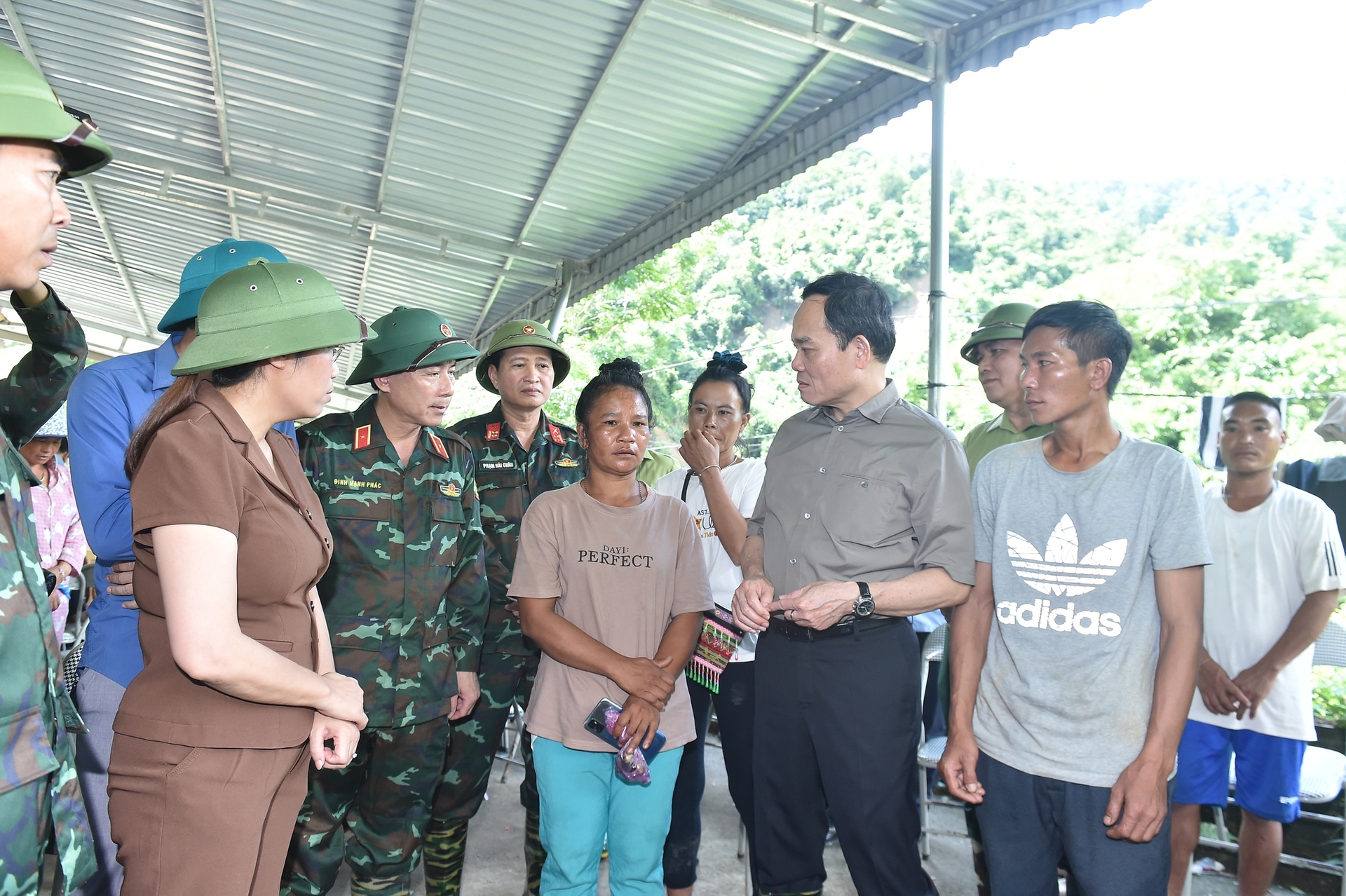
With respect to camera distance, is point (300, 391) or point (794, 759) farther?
point (794, 759)

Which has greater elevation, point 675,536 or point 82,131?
point 82,131

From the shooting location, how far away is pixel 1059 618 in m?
2.36

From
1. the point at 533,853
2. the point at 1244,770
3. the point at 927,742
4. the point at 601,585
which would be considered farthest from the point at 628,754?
the point at 1244,770

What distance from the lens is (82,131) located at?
149cm

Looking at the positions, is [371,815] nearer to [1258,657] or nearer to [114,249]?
[1258,657]

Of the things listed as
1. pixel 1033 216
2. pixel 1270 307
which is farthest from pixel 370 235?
pixel 1033 216

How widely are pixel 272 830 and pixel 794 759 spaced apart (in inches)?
52.4

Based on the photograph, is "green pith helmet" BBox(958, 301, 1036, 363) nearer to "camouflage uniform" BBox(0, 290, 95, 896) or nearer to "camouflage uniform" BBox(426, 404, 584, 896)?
"camouflage uniform" BBox(426, 404, 584, 896)

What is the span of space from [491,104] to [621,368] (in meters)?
4.85

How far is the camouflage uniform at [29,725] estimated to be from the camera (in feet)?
4.65

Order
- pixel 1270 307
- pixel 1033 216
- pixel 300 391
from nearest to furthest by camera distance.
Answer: pixel 300 391 < pixel 1270 307 < pixel 1033 216

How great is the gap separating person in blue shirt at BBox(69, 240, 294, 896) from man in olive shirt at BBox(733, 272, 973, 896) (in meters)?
1.50

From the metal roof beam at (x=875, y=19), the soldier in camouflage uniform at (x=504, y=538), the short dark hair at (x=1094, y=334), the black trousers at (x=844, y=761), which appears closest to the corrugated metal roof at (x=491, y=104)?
the metal roof beam at (x=875, y=19)

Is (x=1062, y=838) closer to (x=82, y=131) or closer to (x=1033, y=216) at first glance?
(x=82, y=131)
